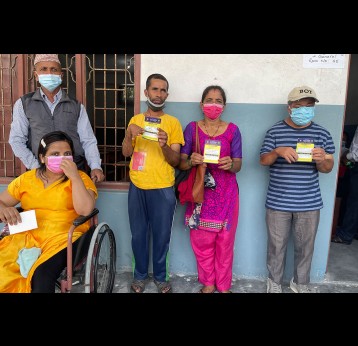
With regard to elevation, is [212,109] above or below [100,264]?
above

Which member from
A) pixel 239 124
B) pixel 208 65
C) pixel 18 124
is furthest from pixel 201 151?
pixel 18 124

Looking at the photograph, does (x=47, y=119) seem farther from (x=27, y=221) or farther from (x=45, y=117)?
(x=27, y=221)

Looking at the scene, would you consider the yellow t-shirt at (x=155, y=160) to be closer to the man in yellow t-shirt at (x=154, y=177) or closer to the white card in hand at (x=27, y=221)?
the man in yellow t-shirt at (x=154, y=177)

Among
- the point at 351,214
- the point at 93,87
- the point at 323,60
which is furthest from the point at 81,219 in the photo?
the point at 351,214

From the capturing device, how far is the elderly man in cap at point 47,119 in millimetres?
2744

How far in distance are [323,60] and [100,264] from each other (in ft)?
8.41

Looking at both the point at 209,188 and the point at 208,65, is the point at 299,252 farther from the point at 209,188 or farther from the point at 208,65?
the point at 208,65

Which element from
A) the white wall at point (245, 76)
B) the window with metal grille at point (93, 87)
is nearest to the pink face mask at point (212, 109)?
the white wall at point (245, 76)

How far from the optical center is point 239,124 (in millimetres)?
3135

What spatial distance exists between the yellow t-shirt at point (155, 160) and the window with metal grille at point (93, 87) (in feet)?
1.60

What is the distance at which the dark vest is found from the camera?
278 cm

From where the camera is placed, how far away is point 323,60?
118 inches

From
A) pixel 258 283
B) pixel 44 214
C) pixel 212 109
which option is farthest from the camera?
pixel 258 283

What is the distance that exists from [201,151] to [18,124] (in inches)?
58.8
